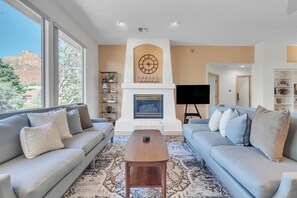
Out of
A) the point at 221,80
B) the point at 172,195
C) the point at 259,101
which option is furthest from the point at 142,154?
the point at 221,80

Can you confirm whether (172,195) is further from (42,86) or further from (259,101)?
(259,101)

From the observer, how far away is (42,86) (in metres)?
3.12

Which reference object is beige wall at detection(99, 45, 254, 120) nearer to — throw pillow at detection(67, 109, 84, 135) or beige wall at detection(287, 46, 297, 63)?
beige wall at detection(287, 46, 297, 63)

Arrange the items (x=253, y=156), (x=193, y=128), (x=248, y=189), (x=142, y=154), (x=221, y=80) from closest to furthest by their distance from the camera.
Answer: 1. (x=248, y=189)
2. (x=253, y=156)
3. (x=142, y=154)
4. (x=193, y=128)
5. (x=221, y=80)

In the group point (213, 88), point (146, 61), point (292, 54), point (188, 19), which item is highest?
point (188, 19)

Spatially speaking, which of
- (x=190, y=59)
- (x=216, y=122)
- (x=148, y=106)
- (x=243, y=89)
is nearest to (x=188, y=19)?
(x=190, y=59)

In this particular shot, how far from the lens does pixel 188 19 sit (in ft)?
13.4

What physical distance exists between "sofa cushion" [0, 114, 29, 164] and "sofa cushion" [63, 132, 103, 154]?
55 cm

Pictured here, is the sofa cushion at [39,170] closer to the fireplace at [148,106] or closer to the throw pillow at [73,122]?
the throw pillow at [73,122]

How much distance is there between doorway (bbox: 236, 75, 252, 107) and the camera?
8.24 metres

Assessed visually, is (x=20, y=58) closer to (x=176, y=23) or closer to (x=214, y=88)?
(x=176, y=23)

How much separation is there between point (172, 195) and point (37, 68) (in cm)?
280

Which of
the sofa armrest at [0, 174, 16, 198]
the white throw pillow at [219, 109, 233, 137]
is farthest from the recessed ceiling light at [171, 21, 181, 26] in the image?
the sofa armrest at [0, 174, 16, 198]

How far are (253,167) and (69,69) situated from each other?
408 centimetres
